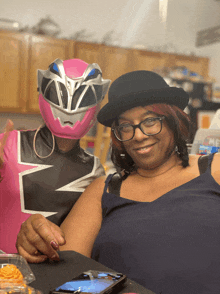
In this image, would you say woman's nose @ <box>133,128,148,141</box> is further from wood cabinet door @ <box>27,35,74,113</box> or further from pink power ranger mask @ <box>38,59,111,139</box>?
wood cabinet door @ <box>27,35,74,113</box>

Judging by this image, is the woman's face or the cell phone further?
the woman's face

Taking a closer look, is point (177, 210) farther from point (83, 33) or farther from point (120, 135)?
point (83, 33)

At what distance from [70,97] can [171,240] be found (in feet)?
1.57

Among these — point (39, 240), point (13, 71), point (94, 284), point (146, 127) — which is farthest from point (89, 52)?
point (94, 284)

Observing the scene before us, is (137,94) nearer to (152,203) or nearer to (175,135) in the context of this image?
(175,135)

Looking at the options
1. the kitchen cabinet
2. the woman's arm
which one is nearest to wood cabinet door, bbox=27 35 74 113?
the kitchen cabinet

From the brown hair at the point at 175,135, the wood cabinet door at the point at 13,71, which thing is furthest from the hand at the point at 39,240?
the wood cabinet door at the point at 13,71

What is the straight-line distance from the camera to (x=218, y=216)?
81 cm

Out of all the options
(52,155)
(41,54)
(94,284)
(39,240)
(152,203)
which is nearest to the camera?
(94,284)

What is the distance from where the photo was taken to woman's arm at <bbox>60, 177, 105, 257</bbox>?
0.89 m

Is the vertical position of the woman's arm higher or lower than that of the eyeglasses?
lower

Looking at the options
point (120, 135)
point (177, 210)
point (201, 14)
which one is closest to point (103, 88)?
point (120, 135)

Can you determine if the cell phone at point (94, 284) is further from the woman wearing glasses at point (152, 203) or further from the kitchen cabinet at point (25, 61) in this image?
the kitchen cabinet at point (25, 61)

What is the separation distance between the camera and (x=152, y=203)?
0.88 m
